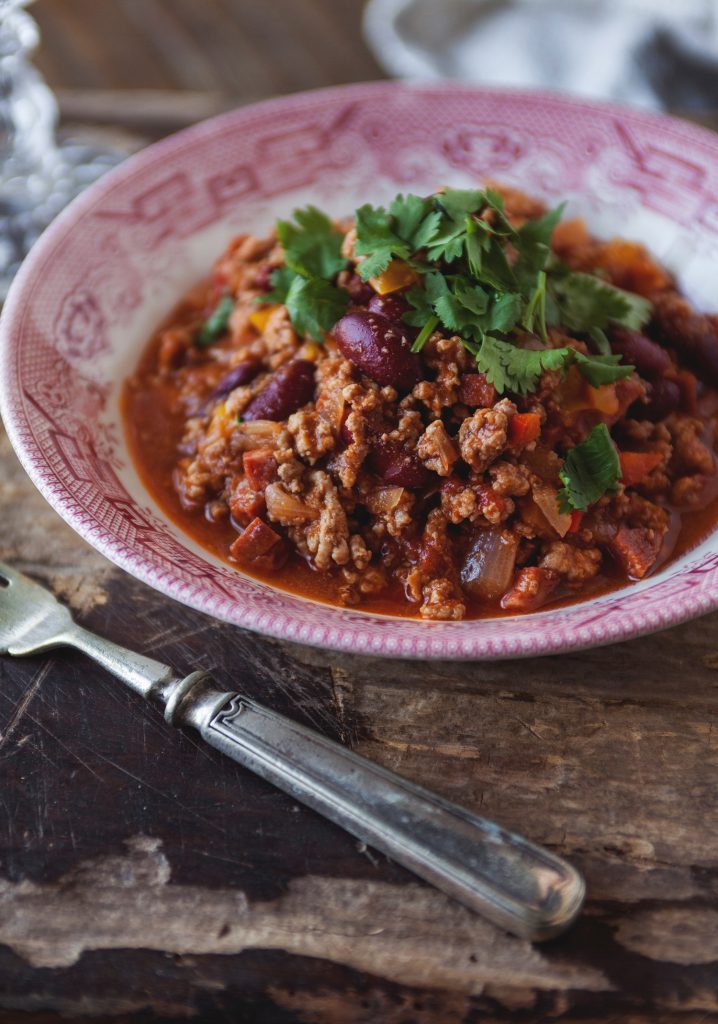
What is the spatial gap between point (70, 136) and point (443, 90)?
2.65 m

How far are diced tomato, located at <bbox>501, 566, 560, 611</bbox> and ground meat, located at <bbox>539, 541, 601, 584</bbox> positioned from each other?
0.03 metres

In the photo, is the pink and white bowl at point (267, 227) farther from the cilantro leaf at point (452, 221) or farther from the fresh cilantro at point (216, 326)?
the cilantro leaf at point (452, 221)

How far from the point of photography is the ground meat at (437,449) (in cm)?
377

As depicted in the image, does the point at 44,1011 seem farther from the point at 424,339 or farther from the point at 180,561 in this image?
the point at 424,339

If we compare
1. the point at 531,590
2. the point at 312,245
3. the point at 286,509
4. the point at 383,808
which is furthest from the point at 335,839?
the point at 312,245

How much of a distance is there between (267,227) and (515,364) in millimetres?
2103

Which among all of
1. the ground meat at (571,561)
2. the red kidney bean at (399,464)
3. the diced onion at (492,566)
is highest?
the ground meat at (571,561)

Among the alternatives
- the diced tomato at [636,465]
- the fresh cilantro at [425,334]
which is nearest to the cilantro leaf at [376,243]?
the fresh cilantro at [425,334]

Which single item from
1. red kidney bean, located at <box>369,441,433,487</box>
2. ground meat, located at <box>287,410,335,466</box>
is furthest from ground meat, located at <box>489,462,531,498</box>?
ground meat, located at <box>287,410,335,466</box>

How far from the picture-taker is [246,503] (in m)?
3.98

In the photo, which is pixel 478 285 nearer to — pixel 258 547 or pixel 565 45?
pixel 258 547

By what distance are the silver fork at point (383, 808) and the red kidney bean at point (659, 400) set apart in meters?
2.02

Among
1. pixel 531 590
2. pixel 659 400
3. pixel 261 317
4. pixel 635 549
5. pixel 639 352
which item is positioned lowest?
pixel 261 317

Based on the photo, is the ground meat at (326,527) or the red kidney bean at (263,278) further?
the red kidney bean at (263,278)
